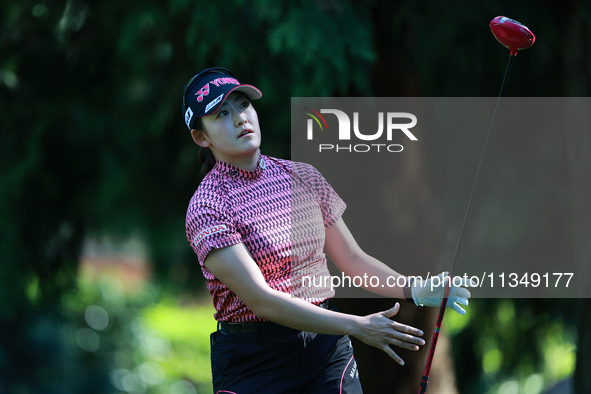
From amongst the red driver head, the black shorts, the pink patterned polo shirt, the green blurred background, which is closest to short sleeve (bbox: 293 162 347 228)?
the pink patterned polo shirt

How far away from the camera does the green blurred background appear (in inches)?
127

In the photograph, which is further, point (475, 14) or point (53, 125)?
point (53, 125)

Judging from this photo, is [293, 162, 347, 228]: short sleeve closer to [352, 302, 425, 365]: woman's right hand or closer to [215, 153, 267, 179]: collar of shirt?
[215, 153, 267, 179]: collar of shirt

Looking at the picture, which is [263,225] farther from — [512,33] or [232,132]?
[512,33]

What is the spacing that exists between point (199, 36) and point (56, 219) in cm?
141

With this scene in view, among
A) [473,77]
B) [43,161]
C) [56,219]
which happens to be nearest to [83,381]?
[56,219]

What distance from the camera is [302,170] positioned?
2.23m

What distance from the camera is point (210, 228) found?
Answer: 194cm

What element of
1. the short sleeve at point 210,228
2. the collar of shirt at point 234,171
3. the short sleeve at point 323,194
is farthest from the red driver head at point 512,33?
the short sleeve at point 210,228

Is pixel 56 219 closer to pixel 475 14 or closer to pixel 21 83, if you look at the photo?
pixel 21 83

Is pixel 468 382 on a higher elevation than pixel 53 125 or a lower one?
lower

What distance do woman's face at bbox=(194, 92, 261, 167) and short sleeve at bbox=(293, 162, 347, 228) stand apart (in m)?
0.20

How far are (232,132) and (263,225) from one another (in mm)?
290

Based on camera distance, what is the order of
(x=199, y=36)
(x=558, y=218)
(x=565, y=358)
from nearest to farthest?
(x=199, y=36)
(x=558, y=218)
(x=565, y=358)
